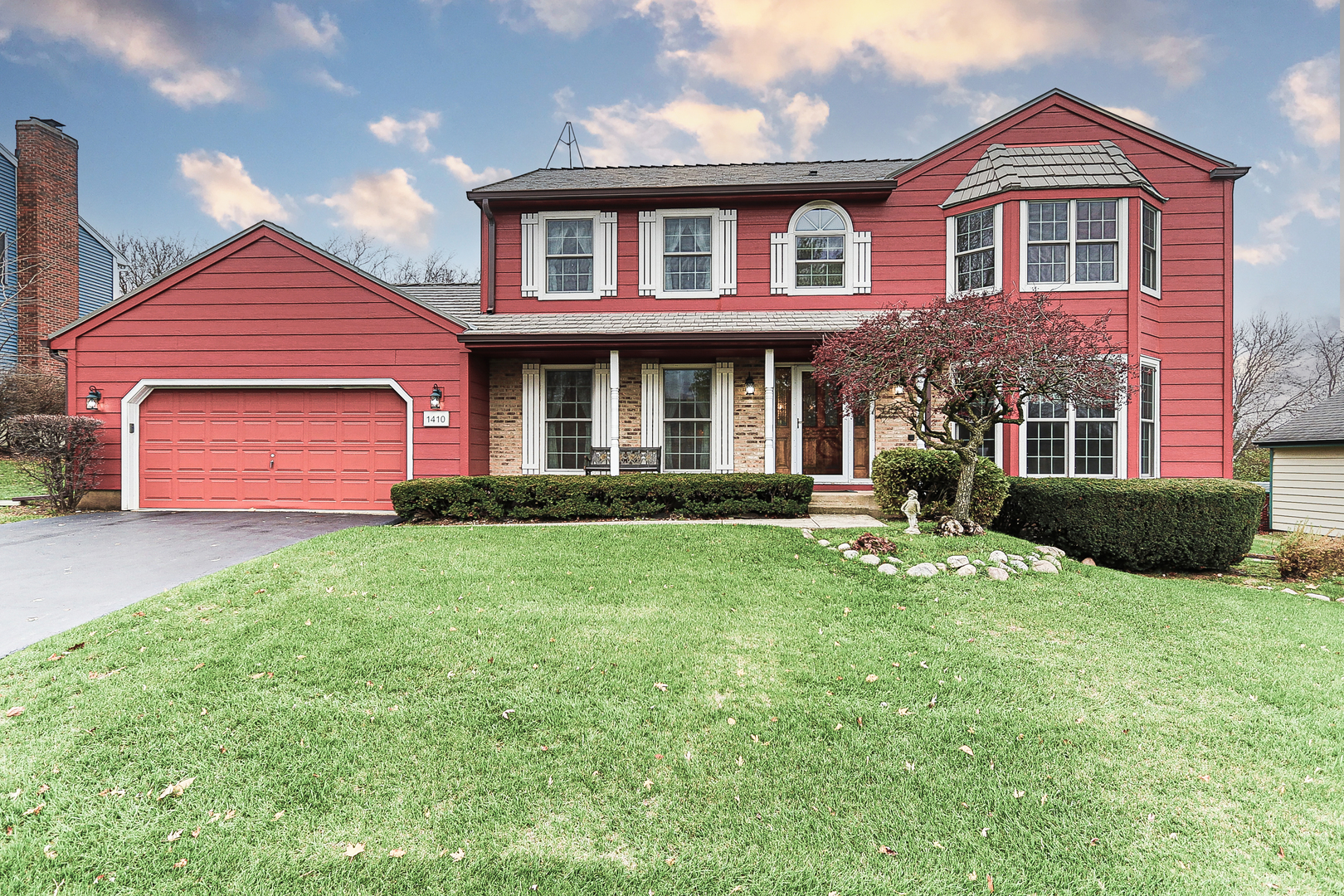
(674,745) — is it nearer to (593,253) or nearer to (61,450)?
(593,253)

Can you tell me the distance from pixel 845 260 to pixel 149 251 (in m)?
31.0

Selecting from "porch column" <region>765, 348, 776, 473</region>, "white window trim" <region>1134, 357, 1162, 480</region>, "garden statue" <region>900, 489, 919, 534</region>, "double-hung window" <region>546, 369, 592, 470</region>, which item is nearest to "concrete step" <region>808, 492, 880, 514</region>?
"porch column" <region>765, 348, 776, 473</region>

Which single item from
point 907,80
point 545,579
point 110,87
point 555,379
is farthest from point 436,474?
point 110,87

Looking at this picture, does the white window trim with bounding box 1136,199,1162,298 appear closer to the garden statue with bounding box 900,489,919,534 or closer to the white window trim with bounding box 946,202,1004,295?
the white window trim with bounding box 946,202,1004,295

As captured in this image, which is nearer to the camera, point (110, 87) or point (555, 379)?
point (555, 379)

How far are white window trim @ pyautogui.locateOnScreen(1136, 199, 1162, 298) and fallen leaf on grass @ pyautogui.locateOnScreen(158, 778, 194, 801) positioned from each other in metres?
12.7

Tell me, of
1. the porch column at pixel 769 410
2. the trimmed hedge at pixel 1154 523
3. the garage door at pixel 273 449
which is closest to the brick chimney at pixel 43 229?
the garage door at pixel 273 449

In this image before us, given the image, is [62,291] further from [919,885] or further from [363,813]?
[919,885]

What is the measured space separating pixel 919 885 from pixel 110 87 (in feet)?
91.4

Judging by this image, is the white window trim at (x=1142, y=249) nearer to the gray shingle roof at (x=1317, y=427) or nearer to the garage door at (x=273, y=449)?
the gray shingle roof at (x=1317, y=427)

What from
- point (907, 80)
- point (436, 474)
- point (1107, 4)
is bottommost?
point (436, 474)

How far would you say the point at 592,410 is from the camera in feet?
34.6

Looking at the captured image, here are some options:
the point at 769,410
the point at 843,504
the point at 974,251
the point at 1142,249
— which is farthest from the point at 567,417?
the point at 1142,249

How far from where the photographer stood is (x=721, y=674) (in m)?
3.70
